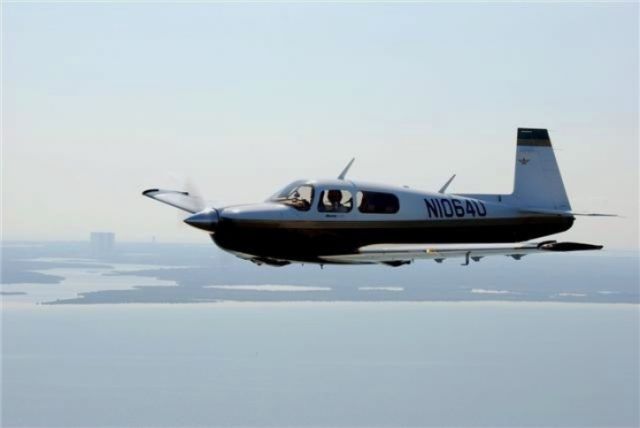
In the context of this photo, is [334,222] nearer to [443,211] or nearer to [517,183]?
[443,211]

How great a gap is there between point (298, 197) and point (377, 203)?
1.74 metres

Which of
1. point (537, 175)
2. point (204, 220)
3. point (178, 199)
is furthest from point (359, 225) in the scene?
point (537, 175)

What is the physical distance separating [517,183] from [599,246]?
22.4ft

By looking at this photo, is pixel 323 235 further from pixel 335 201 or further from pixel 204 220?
pixel 204 220

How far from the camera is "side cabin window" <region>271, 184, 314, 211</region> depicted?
1783cm

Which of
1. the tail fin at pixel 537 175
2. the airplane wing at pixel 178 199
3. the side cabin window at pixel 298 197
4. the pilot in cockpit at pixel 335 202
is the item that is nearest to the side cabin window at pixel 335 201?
the pilot in cockpit at pixel 335 202

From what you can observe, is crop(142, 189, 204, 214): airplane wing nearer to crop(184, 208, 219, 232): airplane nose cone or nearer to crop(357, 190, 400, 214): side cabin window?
crop(184, 208, 219, 232): airplane nose cone

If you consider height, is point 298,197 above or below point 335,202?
above

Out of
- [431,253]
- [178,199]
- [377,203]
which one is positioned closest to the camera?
[431,253]

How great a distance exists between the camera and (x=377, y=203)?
1844 cm

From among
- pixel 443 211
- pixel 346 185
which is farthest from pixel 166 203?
pixel 443 211

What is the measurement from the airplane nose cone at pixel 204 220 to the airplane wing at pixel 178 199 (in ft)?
5.63

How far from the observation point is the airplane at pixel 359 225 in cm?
1722

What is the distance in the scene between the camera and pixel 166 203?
19.4 m
